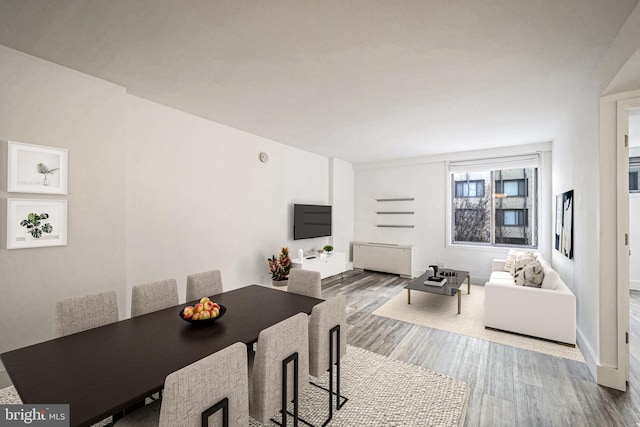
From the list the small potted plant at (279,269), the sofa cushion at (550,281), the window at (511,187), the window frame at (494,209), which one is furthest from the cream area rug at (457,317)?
the window at (511,187)

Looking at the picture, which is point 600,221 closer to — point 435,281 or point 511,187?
point 435,281

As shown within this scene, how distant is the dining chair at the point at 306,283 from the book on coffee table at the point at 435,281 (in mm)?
2243

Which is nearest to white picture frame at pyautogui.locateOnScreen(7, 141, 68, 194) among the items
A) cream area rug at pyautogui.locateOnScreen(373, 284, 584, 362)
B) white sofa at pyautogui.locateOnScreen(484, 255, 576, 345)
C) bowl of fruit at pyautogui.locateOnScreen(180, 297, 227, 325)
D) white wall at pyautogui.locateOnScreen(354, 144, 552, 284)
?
bowl of fruit at pyautogui.locateOnScreen(180, 297, 227, 325)

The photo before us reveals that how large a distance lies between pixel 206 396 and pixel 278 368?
1.55 feet

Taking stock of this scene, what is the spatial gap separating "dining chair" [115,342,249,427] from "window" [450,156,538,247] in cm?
583

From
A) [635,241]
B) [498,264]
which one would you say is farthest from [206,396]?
[635,241]

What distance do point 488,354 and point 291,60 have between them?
3.41 m

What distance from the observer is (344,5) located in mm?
1731

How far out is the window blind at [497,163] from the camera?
17.1 feet

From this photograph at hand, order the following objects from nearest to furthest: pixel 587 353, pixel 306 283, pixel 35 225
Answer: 1. pixel 35 225
2. pixel 587 353
3. pixel 306 283

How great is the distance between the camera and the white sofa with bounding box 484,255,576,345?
3041 millimetres

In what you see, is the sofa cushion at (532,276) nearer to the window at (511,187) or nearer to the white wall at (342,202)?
the window at (511,187)

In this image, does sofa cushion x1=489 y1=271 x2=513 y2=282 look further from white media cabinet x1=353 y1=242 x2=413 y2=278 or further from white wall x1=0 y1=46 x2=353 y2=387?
white wall x1=0 y1=46 x2=353 y2=387

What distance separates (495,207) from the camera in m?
5.82
